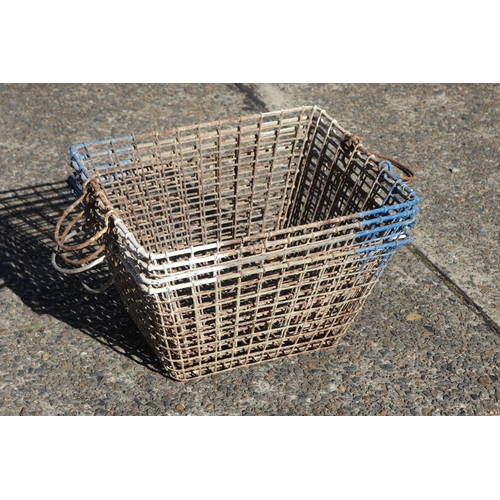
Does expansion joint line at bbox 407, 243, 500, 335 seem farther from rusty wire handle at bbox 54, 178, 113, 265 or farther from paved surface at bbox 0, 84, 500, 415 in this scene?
rusty wire handle at bbox 54, 178, 113, 265

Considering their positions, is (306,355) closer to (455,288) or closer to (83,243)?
(455,288)

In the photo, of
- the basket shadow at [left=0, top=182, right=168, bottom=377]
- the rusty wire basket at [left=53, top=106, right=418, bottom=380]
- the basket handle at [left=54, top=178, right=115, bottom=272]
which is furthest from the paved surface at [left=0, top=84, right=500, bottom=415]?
the basket handle at [left=54, top=178, right=115, bottom=272]

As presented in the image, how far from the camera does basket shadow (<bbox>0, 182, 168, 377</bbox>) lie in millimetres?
2686

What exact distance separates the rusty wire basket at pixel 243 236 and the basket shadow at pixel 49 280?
0.59ft

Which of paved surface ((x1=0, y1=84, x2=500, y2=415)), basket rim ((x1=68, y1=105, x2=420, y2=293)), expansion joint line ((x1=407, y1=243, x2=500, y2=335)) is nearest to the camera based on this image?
basket rim ((x1=68, y1=105, x2=420, y2=293))

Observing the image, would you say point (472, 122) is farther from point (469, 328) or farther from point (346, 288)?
point (346, 288)

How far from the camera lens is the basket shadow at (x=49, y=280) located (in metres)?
2.69

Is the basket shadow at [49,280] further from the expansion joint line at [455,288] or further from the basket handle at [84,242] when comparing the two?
the expansion joint line at [455,288]

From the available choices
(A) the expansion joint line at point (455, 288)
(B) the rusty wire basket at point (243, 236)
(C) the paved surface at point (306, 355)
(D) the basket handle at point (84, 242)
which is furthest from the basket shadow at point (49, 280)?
(A) the expansion joint line at point (455, 288)

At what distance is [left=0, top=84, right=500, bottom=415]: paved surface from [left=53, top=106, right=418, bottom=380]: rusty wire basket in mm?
Result: 138

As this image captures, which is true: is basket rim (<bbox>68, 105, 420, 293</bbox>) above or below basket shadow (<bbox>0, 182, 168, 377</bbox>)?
above

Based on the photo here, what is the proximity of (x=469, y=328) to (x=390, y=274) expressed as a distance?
1.37 feet

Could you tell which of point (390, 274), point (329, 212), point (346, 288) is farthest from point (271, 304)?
point (390, 274)

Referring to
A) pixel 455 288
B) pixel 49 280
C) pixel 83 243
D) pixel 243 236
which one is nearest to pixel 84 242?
pixel 83 243
